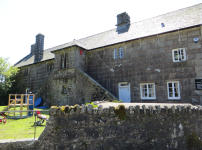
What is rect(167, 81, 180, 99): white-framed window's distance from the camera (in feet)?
35.4

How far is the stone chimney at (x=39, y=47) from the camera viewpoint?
906 inches

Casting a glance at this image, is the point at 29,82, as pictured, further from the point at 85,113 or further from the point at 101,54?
the point at 85,113

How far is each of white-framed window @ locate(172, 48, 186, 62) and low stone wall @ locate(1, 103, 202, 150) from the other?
7398 mm

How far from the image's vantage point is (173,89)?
35.9 feet

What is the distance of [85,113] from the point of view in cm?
408

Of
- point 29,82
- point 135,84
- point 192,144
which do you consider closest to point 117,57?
point 135,84

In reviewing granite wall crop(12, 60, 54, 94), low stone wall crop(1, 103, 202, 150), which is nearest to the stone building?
granite wall crop(12, 60, 54, 94)

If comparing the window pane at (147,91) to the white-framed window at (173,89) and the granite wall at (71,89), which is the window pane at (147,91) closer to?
the white-framed window at (173,89)

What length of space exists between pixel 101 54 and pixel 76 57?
9.07 feet

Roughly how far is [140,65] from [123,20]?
7.55 metres

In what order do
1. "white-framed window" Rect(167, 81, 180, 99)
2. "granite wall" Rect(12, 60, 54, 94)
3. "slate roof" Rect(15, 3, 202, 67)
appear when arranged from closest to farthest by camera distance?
"white-framed window" Rect(167, 81, 180, 99) → "slate roof" Rect(15, 3, 202, 67) → "granite wall" Rect(12, 60, 54, 94)

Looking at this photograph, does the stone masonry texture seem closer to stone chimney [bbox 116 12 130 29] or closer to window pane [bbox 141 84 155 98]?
window pane [bbox 141 84 155 98]

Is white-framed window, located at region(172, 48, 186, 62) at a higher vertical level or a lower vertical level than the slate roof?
lower

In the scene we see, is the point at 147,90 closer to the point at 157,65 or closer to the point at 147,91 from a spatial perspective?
the point at 147,91
